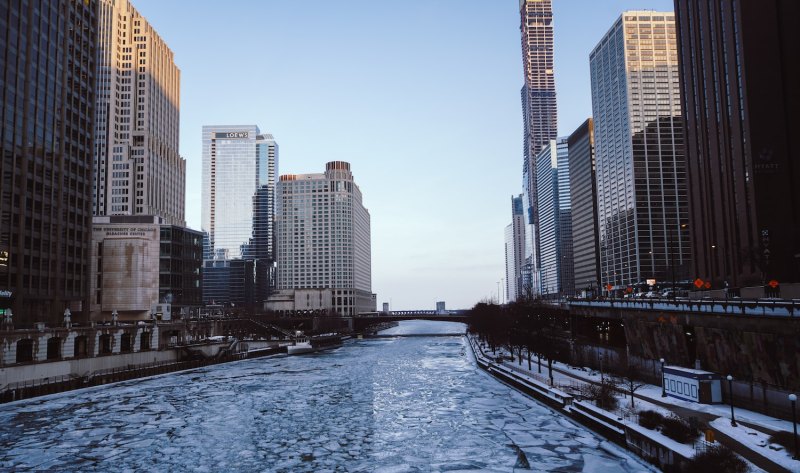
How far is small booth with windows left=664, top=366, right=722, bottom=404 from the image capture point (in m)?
47.2

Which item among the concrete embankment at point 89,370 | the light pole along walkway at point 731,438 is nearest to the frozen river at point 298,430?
the concrete embankment at point 89,370

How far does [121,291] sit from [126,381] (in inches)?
2466

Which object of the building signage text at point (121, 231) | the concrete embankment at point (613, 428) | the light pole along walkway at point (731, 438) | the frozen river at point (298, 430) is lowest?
the frozen river at point (298, 430)

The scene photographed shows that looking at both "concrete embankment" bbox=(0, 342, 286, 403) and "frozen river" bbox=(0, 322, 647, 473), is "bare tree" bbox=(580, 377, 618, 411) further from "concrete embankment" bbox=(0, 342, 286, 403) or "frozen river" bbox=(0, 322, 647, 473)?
"concrete embankment" bbox=(0, 342, 286, 403)

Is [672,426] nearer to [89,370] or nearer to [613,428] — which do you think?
[613,428]

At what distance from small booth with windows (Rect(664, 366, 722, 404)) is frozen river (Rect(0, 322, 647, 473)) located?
34.3 ft

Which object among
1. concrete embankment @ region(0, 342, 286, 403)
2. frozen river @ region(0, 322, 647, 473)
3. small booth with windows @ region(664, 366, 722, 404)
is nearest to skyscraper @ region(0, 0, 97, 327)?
concrete embankment @ region(0, 342, 286, 403)

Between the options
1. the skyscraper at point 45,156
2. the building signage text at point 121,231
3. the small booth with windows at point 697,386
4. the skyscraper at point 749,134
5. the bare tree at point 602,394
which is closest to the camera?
the small booth with windows at point 697,386

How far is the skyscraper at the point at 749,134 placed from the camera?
10356 cm

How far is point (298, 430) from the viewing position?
157 feet

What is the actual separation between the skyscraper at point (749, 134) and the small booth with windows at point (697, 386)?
160 ft

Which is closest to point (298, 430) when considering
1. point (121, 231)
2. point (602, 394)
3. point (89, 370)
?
point (602, 394)

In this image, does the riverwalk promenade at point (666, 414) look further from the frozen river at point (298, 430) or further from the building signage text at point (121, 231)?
the building signage text at point (121, 231)

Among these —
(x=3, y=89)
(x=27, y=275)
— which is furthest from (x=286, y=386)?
(x=3, y=89)
